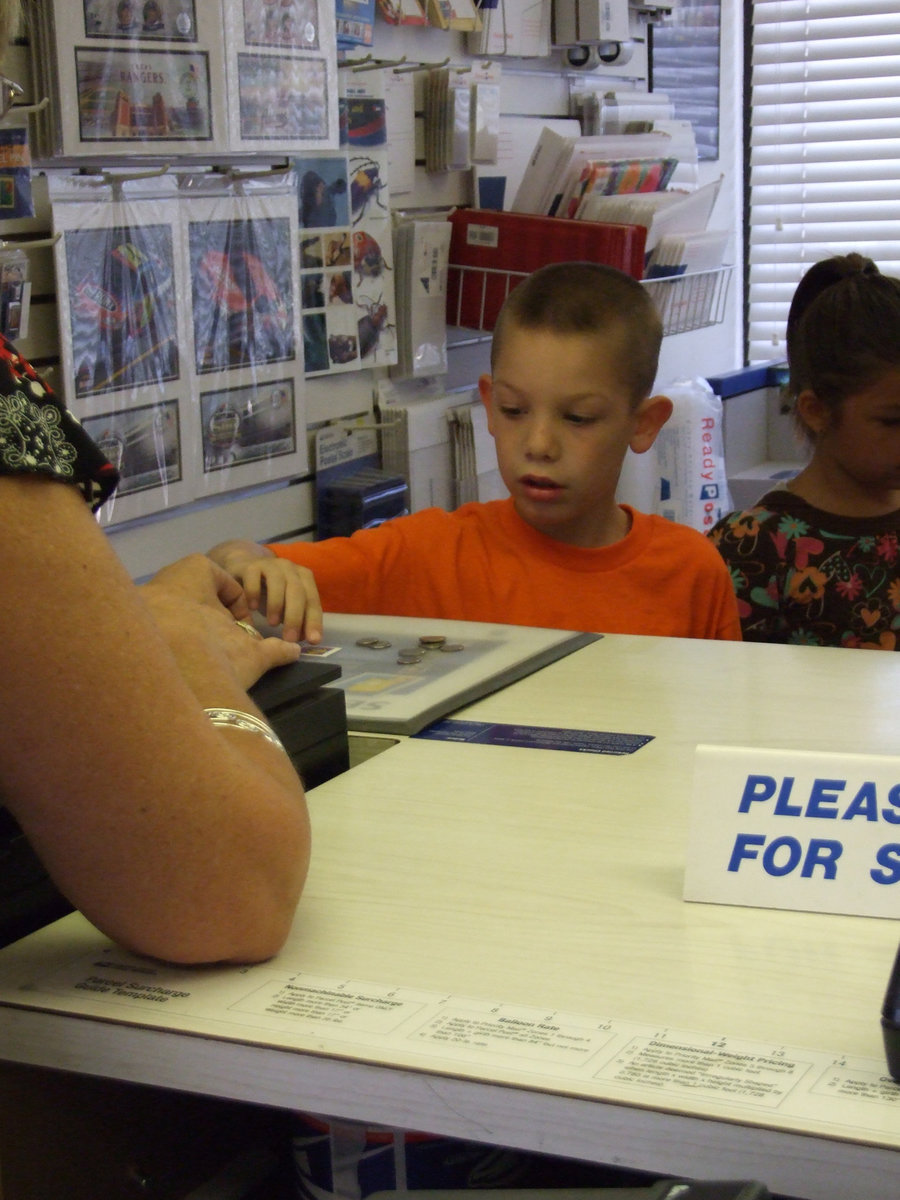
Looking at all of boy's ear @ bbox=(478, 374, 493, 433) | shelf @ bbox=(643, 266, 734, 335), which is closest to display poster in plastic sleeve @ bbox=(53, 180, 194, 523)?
boy's ear @ bbox=(478, 374, 493, 433)

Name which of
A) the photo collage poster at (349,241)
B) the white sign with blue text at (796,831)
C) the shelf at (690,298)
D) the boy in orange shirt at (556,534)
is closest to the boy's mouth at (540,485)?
the boy in orange shirt at (556,534)

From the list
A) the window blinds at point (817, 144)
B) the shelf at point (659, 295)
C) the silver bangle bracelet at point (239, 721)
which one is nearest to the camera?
the silver bangle bracelet at point (239, 721)

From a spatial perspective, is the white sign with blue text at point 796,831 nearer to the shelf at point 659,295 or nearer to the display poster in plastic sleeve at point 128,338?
the display poster in plastic sleeve at point 128,338

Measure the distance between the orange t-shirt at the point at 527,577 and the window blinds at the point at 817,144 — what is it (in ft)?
7.80

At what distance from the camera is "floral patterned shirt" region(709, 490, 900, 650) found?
75.7 inches

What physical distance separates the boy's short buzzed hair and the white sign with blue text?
1058 mm

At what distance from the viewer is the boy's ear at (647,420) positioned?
1932mm

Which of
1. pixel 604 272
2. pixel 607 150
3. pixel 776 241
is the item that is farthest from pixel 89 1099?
pixel 776 241

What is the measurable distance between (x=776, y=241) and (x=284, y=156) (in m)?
2.15

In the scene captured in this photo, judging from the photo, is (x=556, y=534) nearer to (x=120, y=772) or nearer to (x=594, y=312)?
(x=594, y=312)

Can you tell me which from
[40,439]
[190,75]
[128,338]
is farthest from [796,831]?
[190,75]

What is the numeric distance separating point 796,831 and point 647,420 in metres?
1.15

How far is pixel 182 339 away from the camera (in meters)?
2.18

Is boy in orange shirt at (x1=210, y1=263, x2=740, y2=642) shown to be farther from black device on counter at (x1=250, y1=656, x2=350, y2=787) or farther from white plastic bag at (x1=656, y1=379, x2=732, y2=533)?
white plastic bag at (x1=656, y1=379, x2=732, y2=533)
